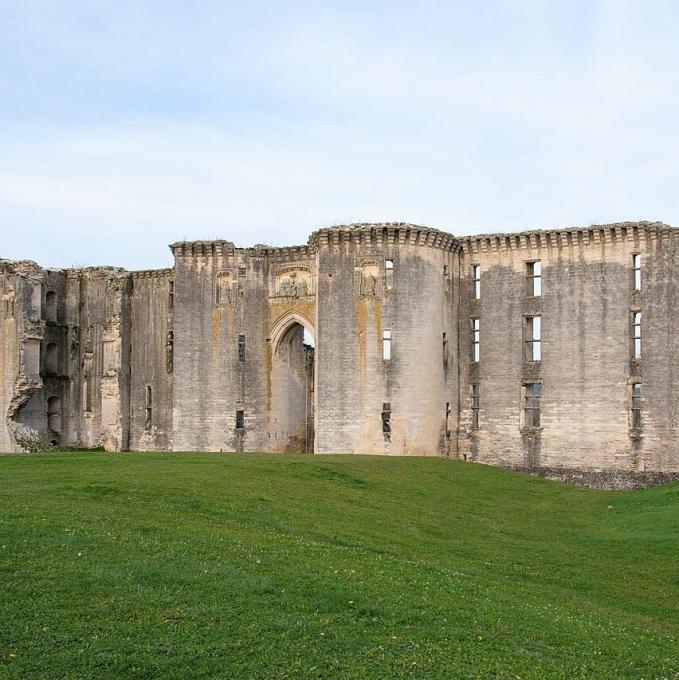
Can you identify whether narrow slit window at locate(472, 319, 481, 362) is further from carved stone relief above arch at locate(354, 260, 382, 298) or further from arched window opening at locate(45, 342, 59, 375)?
arched window opening at locate(45, 342, 59, 375)

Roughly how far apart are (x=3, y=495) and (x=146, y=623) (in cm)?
982

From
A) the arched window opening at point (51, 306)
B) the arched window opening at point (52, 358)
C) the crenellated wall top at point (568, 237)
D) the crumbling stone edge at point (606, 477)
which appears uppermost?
the crenellated wall top at point (568, 237)

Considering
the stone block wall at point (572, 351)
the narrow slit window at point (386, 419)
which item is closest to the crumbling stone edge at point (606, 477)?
the stone block wall at point (572, 351)

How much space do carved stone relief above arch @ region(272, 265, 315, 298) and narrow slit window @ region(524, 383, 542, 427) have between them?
11.9 meters

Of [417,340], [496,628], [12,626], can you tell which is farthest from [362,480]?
[12,626]

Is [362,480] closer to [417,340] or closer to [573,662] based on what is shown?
[417,340]

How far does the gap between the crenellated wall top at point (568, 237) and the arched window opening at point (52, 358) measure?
24.6 m

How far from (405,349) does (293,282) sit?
8353 mm

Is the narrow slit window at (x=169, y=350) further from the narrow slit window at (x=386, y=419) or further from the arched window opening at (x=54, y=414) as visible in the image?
the narrow slit window at (x=386, y=419)

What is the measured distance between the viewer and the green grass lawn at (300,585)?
14.5 m

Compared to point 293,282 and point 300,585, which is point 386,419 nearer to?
point 293,282

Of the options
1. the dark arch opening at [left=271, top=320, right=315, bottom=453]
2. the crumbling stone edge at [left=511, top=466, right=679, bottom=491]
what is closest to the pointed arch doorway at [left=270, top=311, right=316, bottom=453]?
the dark arch opening at [left=271, top=320, right=315, bottom=453]

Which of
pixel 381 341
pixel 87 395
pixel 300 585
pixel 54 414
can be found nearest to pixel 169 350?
pixel 87 395

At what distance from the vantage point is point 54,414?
192ft
